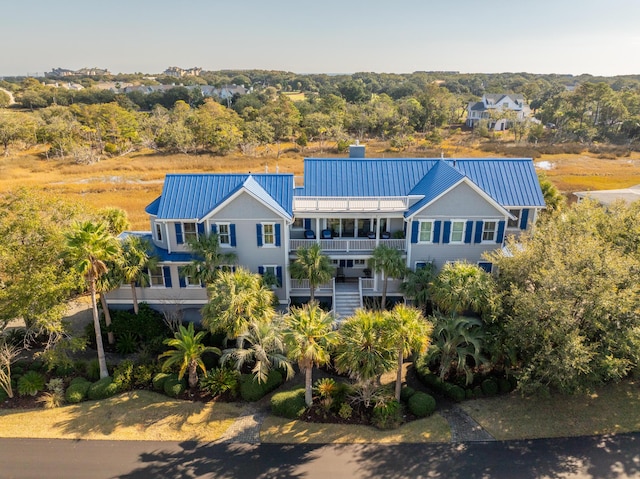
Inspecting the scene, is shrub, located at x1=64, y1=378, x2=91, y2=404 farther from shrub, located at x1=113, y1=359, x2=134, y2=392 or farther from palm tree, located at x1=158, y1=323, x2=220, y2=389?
palm tree, located at x1=158, y1=323, x2=220, y2=389

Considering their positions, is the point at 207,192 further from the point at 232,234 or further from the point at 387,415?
the point at 387,415

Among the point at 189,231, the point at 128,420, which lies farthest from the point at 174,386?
the point at 189,231

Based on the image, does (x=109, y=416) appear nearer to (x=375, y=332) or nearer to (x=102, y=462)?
(x=102, y=462)

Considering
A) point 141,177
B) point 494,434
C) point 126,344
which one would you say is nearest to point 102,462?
point 126,344

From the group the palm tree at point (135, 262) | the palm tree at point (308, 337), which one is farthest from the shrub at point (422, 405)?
the palm tree at point (135, 262)

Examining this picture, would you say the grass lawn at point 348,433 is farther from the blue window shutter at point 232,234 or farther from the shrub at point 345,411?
the blue window shutter at point 232,234

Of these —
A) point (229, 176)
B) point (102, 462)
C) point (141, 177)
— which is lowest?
point (102, 462)
